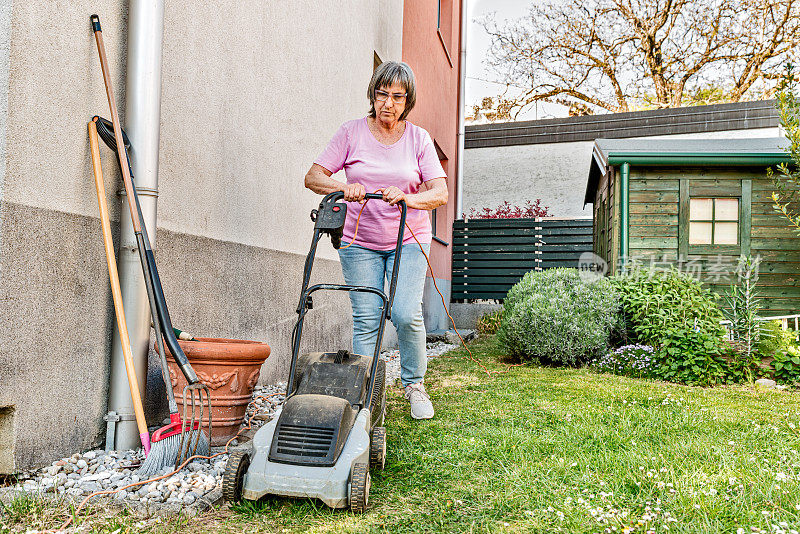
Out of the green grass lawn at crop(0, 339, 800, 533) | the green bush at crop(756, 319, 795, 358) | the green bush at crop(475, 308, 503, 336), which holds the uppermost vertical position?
the green bush at crop(756, 319, 795, 358)

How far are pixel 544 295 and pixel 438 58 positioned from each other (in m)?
5.34

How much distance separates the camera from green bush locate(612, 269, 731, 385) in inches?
202

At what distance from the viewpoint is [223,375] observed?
8.79ft

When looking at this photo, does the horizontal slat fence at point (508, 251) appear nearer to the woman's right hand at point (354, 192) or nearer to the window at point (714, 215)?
the window at point (714, 215)

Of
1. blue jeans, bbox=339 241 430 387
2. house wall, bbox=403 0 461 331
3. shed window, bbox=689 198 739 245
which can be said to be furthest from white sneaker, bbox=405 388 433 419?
house wall, bbox=403 0 461 331

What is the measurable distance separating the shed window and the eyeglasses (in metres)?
5.67

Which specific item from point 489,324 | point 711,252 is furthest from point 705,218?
point 489,324

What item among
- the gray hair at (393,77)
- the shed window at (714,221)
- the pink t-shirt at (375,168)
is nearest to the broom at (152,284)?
the pink t-shirt at (375,168)

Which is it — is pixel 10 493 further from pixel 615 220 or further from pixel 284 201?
pixel 615 220

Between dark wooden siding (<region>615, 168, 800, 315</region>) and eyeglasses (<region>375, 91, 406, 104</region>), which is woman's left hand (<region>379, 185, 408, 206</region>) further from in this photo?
dark wooden siding (<region>615, 168, 800, 315</region>)

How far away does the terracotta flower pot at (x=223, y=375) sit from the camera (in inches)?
103

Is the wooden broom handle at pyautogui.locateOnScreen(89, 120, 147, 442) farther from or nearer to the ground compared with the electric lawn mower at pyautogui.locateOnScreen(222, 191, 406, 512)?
farther from the ground

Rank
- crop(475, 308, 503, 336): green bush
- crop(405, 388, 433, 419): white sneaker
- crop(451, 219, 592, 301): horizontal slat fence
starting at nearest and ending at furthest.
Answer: crop(405, 388, 433, 419): white sneaker < crop(475, 308, 503, 336): green bush < crop(451, 219, 592, 301): horizontal slat fence

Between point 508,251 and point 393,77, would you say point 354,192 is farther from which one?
point 508,251
